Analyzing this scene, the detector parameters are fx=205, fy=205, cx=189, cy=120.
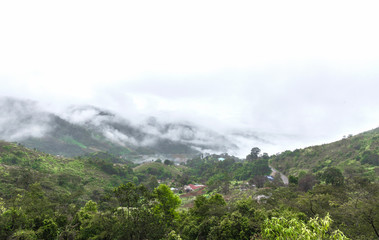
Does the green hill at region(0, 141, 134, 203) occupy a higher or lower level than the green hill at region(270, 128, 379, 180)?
lower

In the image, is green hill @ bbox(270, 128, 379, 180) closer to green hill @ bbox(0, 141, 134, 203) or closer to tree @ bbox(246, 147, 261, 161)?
tree @ bbox(246, 147, 261, 161)

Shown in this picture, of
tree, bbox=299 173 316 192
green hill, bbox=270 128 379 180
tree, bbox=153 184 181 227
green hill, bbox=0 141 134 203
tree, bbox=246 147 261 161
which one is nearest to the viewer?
tree, bbox=153 184 181 227

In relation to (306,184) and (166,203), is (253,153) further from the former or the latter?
(166,203)

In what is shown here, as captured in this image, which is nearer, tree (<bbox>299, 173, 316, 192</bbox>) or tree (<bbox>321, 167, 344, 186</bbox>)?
tree (<bbox>321, 167, 344, 186</bbox>)

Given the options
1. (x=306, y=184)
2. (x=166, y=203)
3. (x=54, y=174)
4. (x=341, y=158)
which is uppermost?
(x=341, y=158)

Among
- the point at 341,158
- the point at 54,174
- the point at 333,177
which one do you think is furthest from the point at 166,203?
the point at 341,158

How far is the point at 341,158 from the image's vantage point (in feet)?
274

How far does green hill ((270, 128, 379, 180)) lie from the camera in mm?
66463

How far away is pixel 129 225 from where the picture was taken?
19.5 metres

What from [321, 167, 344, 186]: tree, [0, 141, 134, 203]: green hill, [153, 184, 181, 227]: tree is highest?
[321, 167, 344, 186]: tree

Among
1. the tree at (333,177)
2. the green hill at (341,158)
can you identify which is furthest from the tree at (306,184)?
the green hill at (341,158)

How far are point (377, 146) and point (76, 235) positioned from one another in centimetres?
9784

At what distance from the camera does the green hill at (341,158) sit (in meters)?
66.5

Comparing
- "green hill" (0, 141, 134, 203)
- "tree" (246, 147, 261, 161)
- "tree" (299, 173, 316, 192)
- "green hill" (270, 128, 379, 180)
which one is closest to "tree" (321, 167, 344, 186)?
"tree" (299, 173, 316, 192)
